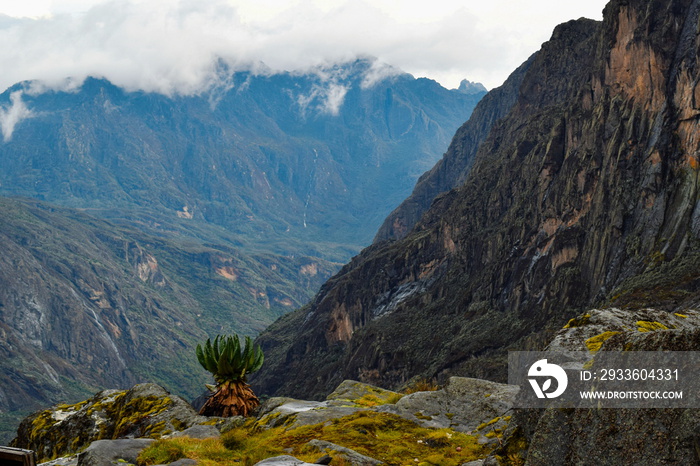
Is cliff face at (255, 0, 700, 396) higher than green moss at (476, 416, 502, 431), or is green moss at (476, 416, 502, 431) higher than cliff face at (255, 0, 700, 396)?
cliff face at (255, 0, 700, 396)

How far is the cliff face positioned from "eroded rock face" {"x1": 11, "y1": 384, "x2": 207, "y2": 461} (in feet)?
229

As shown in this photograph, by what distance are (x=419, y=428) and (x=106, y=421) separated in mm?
15877

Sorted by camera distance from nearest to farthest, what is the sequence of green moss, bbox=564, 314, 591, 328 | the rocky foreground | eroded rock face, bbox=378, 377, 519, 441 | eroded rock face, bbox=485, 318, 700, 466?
eroded rock face, bbox=485, 318, 700, 466 → the rocky foreground → green moss, bbox=564, 314, 591, 328 → eroded rock face, bbox=378, 377, 519, 441

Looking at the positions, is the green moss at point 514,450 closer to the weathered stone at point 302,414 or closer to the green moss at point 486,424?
the green moss at point 486,424

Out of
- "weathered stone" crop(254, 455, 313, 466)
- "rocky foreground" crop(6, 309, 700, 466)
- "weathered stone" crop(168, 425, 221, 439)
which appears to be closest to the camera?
"rocky foreground" crop(6, 309, 700, 466)

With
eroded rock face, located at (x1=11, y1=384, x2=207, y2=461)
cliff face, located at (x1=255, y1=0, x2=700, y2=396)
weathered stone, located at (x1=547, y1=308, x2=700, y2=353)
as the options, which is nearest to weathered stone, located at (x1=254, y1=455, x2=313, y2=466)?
weathered stone, located at (x1=547, y1=308, x2=700, y2=353)

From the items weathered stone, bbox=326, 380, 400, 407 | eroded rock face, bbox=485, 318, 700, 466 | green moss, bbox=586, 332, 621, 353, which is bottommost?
weathered stone, bbox=326, 380, 400, 407

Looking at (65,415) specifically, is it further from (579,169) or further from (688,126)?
(579,169)

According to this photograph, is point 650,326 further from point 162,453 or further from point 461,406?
point 162,453

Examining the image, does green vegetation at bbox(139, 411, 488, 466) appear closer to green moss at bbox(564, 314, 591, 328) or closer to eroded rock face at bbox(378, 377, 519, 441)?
eroded rock face at bbox(378, 377, 519, 441)

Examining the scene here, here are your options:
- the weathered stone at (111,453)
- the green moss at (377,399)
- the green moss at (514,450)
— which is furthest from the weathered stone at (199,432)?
the green moss at (514,450)

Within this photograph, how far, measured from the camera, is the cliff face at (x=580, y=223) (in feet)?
351

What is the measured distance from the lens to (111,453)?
1761 centimetres

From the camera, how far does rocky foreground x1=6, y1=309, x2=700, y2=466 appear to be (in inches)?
453
